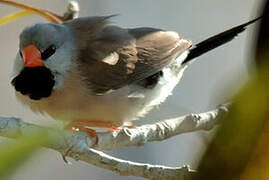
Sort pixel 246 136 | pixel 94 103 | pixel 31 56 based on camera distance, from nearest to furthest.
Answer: pixel 246 136 → pixel 31 56 → pixel 94 103

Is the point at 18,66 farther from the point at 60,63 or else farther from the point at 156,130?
the point at 156,130

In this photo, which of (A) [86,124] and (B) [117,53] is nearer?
(A) [86,124]

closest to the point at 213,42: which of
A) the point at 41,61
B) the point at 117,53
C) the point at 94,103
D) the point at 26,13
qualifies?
the point at 117,53

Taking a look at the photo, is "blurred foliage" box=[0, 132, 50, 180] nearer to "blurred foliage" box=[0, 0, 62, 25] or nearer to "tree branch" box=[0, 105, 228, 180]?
"tree branch" box=[0, 105, 228, 180]

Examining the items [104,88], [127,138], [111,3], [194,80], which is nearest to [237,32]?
[104,88]

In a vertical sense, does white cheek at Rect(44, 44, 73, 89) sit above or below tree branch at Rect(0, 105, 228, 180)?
below

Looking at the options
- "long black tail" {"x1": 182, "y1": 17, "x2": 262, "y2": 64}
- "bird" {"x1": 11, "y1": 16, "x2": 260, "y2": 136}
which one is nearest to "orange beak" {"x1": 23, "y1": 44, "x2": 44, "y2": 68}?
"bird" {"x1": 11, "y1": 16, "x2": 260, "y2": 136}

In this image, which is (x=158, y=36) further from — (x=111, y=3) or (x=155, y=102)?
(x=111, y=3)
